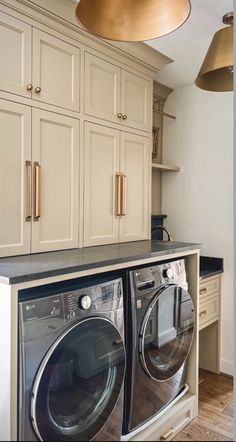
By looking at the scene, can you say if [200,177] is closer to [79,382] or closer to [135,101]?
[135,101]

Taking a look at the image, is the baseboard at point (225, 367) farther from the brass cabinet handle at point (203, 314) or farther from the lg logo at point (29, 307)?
the lg logo at point (29, 307)

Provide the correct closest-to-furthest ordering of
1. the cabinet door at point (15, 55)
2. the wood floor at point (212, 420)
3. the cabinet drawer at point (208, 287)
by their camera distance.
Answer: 1. the wood floor at point (212, 420)
2. the cabinet door at point (15, 55)
3. the cabinet drawer at point (208, 287)

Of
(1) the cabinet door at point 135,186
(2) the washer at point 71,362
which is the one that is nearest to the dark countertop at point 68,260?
(2) the washer at point 71,362

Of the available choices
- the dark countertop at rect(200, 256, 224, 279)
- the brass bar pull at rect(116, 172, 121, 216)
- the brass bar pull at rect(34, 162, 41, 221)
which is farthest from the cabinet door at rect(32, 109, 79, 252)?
the dark countertop at rect(200, 256, 224, 279)

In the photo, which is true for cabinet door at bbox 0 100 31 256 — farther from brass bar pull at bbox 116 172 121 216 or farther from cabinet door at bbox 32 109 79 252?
brass bar pull at bbox 116 172 121 216

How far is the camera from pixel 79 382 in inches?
47.6

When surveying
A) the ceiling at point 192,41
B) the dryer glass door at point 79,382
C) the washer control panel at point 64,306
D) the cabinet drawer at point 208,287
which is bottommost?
the dryer glass door at point 79,382

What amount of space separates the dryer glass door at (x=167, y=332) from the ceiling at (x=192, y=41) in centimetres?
110

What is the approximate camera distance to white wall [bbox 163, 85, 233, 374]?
1.64 meters

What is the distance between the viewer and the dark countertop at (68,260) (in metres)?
1.08

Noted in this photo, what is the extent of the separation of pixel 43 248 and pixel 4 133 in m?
0.54

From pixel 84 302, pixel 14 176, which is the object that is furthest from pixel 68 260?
pixel 14 176

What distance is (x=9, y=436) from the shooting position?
0.84 m

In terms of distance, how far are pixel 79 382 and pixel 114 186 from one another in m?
1.09
